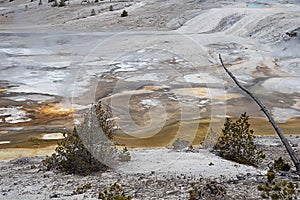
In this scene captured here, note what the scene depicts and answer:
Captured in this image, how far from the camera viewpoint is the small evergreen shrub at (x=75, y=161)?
246 inches

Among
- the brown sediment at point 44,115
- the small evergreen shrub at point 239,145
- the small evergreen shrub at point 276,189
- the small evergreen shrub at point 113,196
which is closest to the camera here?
the small evergreen shrub at point 276,189

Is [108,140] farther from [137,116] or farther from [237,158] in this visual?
[137,116]

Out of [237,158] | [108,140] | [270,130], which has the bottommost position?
[270,130]

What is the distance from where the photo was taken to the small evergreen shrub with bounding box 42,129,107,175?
625 cm

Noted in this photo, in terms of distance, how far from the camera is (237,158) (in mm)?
6832

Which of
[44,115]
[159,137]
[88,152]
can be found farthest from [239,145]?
[44,115]

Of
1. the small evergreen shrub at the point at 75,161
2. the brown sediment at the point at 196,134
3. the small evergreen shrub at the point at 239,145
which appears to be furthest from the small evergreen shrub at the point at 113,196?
the brown sediment at the point at 196,134

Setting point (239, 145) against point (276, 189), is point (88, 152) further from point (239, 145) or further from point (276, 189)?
point (276, 189)

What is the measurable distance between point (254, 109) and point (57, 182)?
6853 millimetres

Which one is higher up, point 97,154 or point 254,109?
point 97,154

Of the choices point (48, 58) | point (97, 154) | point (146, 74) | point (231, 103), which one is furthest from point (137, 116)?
point (48, 58)

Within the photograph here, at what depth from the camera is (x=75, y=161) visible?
633 centimetres

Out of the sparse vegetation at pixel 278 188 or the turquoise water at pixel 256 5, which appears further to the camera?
the turquoise water at pixel 256 5

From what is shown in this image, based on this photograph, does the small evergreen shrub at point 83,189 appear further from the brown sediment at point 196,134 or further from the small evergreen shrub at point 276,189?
the brown sediment at point 196,134
